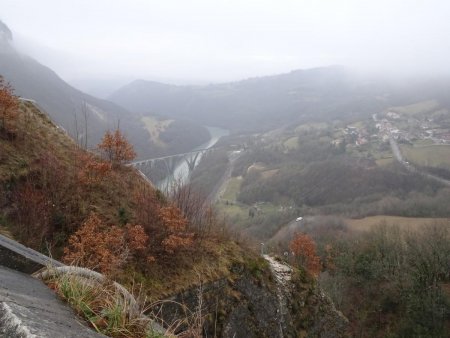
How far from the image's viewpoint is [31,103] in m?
11.5

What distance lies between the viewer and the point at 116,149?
10.2 metres

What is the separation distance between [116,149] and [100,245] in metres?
4.74

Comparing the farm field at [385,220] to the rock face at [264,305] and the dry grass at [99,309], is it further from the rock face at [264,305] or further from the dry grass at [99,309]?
the dry grass at [99,309]

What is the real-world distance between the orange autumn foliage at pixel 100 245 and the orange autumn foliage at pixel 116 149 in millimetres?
3135

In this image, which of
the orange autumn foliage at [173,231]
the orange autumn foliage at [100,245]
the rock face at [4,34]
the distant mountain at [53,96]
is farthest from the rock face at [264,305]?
the rock face at [4,34]

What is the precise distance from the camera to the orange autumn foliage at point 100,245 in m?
5.59

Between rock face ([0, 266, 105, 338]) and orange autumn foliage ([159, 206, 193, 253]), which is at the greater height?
rock face ([0, 266, 105, 338])

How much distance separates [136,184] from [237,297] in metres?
3.77

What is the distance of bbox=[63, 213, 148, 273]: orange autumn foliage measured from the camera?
559 cm

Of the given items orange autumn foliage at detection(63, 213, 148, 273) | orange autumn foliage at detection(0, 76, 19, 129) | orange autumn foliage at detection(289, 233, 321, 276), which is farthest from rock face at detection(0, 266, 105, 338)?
orange autumn foliage at detection(289, 233, 321, 276)

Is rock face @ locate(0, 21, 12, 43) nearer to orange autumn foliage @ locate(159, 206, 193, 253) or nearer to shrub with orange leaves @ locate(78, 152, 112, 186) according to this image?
shrub with orange leaves @ locate(78, 152, 112, 186)

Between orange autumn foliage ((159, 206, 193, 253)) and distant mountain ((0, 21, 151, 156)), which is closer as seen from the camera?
orange autumn foliage ((159, 206, 193, 253))

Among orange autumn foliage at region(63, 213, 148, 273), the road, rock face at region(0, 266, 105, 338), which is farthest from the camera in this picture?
the road

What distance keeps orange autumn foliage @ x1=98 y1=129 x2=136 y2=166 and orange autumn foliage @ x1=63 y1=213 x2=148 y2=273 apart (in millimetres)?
3135
